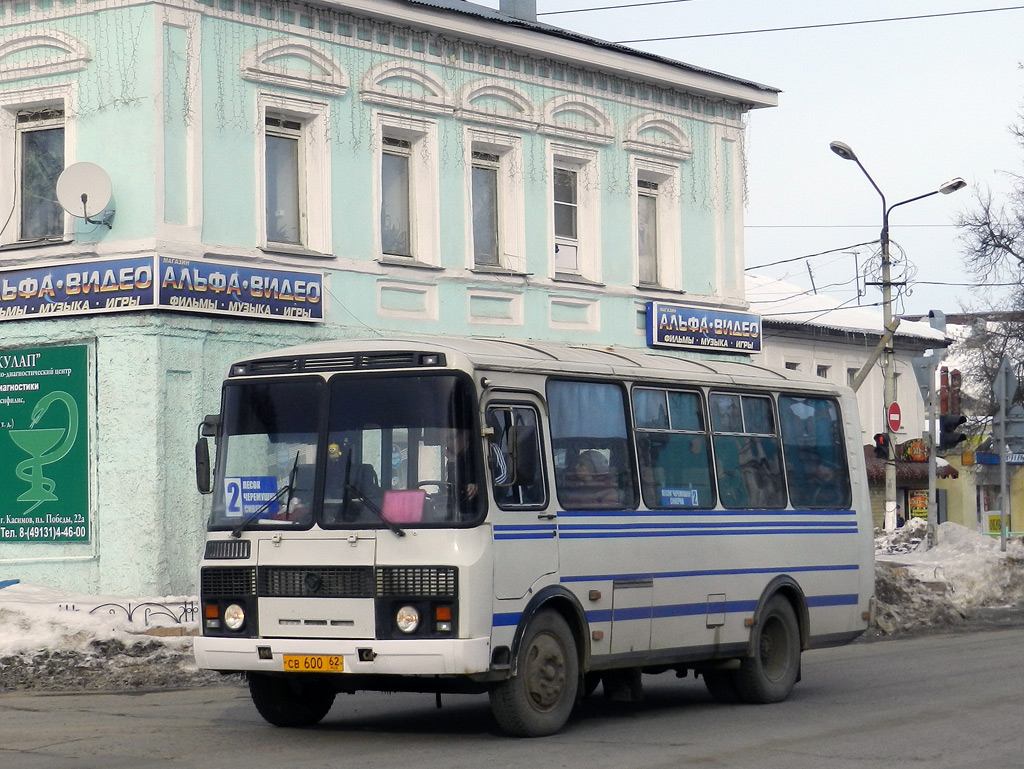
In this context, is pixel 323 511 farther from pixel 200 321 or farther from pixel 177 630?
pixel 200 321

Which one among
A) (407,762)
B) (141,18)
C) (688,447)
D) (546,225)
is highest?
(141,18)

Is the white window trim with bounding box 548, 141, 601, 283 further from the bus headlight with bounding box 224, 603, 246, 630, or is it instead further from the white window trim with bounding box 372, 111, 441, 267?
the bus headlight with bounding box 224, 603, 246, 630

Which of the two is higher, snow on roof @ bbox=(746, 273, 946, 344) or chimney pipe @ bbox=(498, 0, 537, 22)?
chimney pipe @ bbox=(498, 0, 537, 22)

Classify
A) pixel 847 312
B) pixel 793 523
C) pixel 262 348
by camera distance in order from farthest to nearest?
pixel 847 312 → pixel 262 348 → pixel 793 523

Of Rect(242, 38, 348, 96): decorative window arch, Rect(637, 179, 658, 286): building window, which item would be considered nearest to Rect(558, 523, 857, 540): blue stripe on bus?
Rect(242, 38, 348, 96): decorative window arch

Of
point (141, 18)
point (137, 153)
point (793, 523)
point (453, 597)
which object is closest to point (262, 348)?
point (137, 153)

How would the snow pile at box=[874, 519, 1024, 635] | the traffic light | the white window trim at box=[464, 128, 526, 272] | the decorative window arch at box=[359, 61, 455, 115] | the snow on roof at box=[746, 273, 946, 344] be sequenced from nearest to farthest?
the decorative window arch at box=[359, 61, 455, 115]
the snow pile at box=[874, 519, 1024, 635]
the white window trim at box=[464, 128, 526, 272]
the traffic light
the snow on roof at box=[746, 273, 946, 344]

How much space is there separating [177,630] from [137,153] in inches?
219

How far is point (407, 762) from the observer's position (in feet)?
31.7

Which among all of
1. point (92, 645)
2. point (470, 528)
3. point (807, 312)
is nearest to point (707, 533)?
point (470, 528)

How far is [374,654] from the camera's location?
33.7 feet

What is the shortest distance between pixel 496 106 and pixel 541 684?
13684mm

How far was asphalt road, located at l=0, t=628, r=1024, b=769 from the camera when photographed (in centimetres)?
981

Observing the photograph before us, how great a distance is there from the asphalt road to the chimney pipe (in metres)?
14.8
